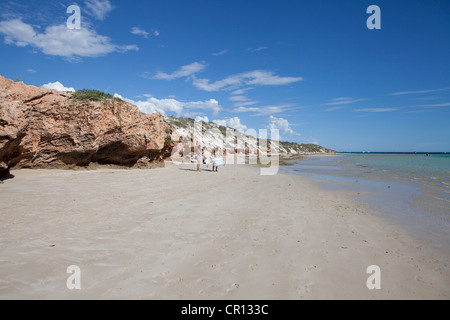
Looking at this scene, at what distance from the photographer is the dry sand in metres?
2.76

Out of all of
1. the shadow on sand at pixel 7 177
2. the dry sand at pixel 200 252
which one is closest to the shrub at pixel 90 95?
the shadow on sand at pixel 7 177

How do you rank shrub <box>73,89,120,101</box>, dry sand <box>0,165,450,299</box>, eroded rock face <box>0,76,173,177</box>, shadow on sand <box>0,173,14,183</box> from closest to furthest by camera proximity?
1. dry sand <box>0,165,450,299</box>
2. shadow on sand <box>0,173,14,183</box>
3. eroded rock face <box>0,76,173,177</box>
4. shrub <box>73,89,120,101</box>

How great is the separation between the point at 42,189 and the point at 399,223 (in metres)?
10.4

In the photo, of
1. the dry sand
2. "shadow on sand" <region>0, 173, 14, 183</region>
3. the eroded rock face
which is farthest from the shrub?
the dry sand

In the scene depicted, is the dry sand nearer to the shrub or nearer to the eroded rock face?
the eroded rock face

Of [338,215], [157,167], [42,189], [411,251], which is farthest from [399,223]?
[157,167]

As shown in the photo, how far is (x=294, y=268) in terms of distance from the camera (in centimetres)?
331

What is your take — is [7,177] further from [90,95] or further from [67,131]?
[90,95]

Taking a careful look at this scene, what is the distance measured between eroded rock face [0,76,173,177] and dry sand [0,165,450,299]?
13.1 ft

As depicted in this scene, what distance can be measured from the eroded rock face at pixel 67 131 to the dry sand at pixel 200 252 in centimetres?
398

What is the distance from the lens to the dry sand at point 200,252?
9.06 feet

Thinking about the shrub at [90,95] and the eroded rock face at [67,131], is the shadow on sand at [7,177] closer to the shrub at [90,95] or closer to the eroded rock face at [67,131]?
the eroded rock face at [67,131]
